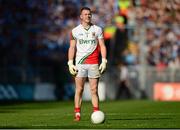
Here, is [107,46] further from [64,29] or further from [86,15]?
[86,15]

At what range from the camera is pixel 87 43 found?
54.4 ft

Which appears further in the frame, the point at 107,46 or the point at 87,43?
the point at 107,46

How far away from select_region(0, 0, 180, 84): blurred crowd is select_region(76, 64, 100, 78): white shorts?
23797 mm

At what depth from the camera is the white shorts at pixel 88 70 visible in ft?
54.5

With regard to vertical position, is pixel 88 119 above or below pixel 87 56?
below

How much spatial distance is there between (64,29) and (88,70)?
28.1m

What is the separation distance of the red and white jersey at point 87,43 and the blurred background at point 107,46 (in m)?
23.7

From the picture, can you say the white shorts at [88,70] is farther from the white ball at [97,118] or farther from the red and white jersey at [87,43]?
the white ball at [97,118]

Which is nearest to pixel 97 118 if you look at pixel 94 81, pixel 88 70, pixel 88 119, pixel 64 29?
pixel 94 81

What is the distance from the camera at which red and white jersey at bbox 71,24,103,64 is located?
16.6 m

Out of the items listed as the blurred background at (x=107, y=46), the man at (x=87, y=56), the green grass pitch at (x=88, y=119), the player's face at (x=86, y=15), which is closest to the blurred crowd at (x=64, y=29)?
the blurred background at (x=107, y=46)

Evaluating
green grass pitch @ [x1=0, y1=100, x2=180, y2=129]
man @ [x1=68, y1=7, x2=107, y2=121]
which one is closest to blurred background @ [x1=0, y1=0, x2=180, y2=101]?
green grass pitch @ [x1=0, y1=100, x2=180, y2=129]

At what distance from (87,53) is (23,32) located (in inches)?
1022

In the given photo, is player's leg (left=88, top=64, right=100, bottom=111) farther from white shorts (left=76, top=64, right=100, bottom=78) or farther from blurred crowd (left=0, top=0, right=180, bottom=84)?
blurred crowd (left=0, top=0, right=180, bottom=84)
